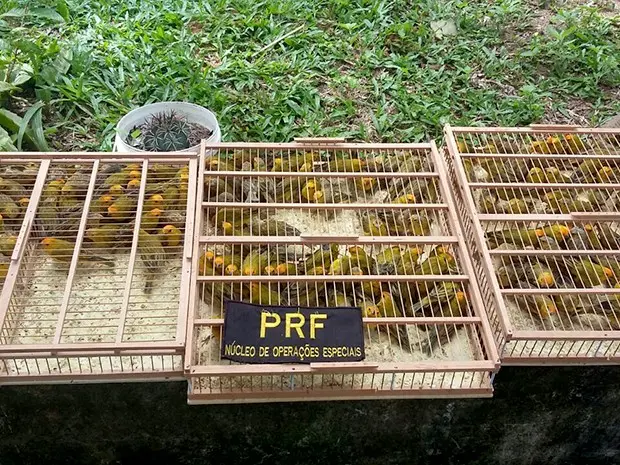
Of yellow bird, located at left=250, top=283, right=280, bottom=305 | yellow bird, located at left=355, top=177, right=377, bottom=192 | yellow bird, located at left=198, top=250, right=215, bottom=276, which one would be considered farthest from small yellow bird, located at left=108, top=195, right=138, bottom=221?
yellow bird, located at left=355, top=177, right=377, bottom=192

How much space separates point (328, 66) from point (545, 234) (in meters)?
2.40

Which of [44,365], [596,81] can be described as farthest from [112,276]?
[596,81]

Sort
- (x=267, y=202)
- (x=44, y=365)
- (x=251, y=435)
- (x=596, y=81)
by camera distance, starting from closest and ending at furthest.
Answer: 1. (x=44, y=365)
2. (x=251, y=435)
3. (x=267, y=202)
4. (x=596, y=81)

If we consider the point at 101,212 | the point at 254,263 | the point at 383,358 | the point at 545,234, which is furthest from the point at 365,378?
the point at 101,212

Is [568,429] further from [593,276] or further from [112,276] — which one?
[112,276]

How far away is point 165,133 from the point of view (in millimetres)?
3275

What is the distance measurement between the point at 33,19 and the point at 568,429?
14.2 ft

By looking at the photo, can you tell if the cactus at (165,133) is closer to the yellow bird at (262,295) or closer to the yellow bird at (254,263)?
the yellow bird at (254,263)

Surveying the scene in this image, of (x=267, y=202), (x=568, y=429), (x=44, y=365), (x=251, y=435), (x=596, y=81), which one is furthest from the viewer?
(x=596, y=81)

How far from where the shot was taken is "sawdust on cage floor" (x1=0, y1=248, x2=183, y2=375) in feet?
7.00

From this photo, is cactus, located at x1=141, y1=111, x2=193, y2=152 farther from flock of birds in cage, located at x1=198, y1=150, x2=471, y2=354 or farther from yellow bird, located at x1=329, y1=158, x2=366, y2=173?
yellow bird, located at x1=329, y1=158, x2=366, y2=173

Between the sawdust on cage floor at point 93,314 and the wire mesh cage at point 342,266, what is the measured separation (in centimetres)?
16

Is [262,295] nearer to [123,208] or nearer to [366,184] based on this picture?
[123,208]

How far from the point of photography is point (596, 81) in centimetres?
448
